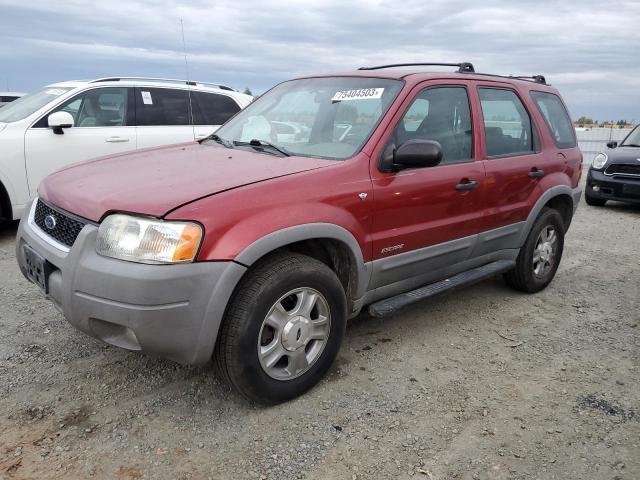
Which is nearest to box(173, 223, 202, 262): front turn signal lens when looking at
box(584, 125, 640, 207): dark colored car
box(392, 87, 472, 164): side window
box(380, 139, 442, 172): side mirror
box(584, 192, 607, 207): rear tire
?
box(380, 139, 442, 172): side mirror

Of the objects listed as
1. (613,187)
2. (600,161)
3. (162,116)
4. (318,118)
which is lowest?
(613,187)

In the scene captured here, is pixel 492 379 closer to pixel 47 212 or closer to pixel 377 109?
pixel 377 109

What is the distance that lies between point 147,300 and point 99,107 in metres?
4.82

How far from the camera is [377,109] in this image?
11.0ft

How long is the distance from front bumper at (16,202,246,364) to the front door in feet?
3.57

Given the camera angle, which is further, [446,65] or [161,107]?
[161,107]

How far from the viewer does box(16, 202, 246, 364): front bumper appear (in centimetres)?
234

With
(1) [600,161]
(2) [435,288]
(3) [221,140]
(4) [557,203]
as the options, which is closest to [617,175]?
(1) [600,161]

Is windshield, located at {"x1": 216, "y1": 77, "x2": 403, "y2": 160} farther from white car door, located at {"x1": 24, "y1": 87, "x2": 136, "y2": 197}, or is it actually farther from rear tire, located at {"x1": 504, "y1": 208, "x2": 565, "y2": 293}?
white car door, located at {"x1": 24, "y1": 87, "x2": 136, "y2": 197}

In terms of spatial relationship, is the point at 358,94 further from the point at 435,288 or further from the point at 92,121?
the point at 92,121

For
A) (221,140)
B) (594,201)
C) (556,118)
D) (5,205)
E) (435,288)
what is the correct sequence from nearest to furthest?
(435,288) < (221,140) < (556,118) < (5,205) < (594,201)

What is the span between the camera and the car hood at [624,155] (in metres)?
9.07

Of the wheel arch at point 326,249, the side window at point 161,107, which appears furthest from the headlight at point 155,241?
the side window at point 161,107

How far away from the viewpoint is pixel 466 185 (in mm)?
3654
